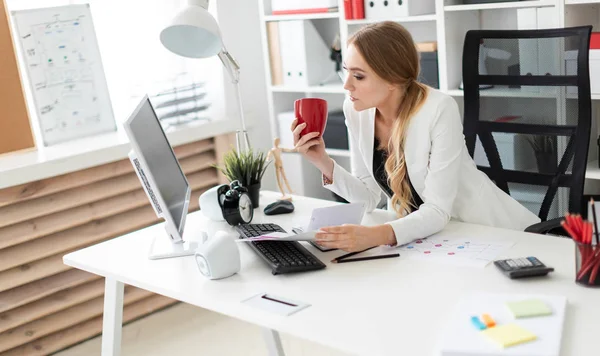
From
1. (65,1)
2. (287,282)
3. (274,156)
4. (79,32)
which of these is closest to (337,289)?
(287,282)

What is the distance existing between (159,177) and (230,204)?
30cm

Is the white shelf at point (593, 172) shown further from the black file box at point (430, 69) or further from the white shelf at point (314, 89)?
the white shelf at point (314, 89)

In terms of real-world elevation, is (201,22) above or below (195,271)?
above

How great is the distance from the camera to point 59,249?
10.5 feet

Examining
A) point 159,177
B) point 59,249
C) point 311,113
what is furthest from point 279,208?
point 59,249

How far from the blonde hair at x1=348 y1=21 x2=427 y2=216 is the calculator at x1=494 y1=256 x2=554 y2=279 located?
55cm

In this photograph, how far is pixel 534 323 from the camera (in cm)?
145

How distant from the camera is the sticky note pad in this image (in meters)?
1.37

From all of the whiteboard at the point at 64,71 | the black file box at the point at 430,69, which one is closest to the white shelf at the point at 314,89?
the black file box at the point at 430,69

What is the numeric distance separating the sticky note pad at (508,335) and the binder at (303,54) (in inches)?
99.4

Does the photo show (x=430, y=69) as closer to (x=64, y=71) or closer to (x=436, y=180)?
(x=436, y=180)

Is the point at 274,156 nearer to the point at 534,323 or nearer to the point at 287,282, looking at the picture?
the point at 287,282

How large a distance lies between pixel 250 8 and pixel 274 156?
158 centimetres

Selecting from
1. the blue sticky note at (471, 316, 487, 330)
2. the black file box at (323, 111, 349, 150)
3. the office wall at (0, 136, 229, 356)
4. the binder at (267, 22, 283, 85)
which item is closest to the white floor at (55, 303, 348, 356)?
the office wall at (0, 136, 229, 356)
